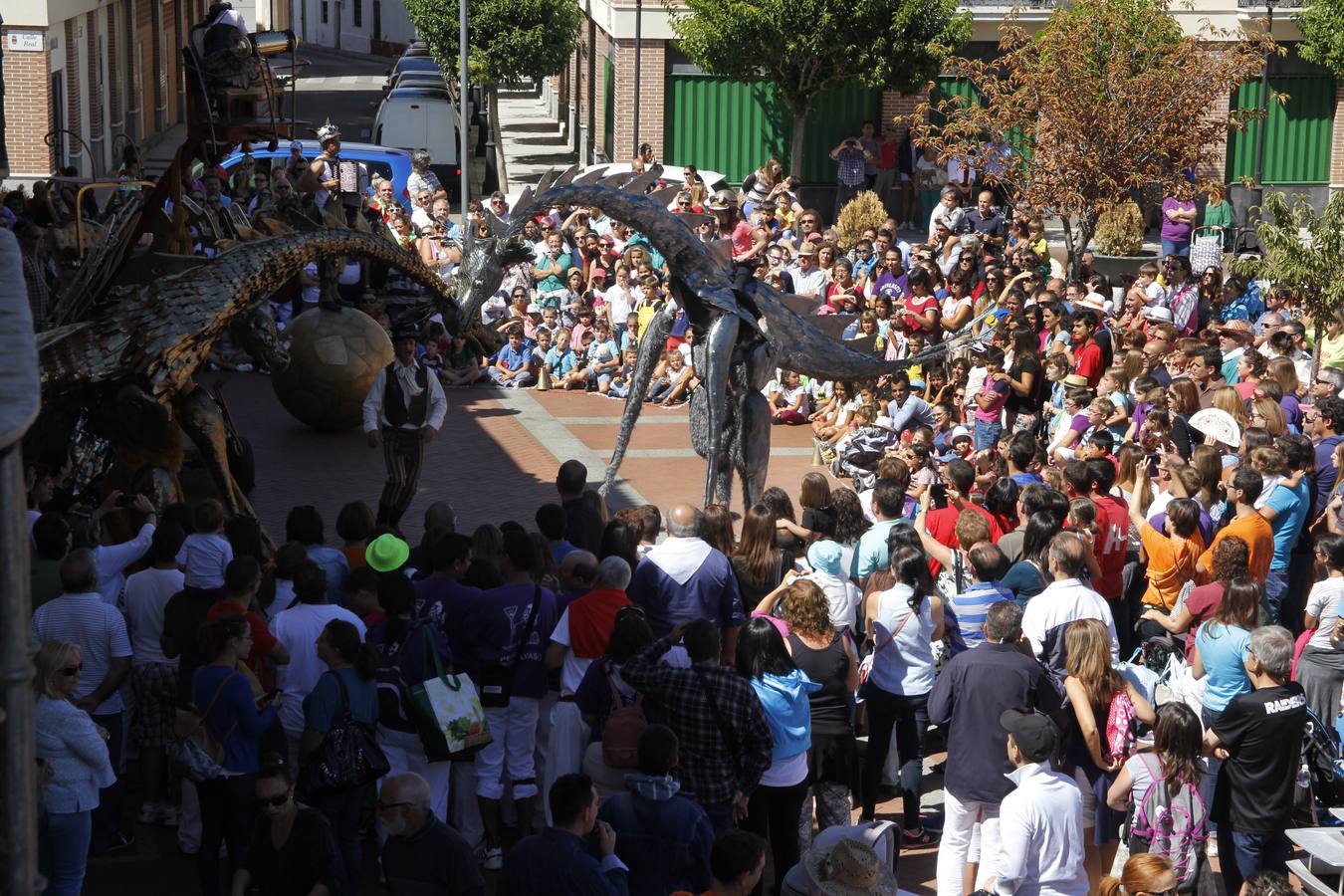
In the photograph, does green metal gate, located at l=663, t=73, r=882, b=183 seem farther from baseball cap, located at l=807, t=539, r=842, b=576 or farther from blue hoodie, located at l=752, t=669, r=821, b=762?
blue hoodie, located at l=752, t=669, r=821, b=762

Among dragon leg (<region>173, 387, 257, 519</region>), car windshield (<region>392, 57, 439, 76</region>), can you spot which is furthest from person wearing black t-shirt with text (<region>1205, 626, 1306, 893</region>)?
car windshield (<region>392, 57, 439, 76</region>)

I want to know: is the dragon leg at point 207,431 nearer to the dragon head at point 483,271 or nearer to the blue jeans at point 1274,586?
the dragon head at point 483,271

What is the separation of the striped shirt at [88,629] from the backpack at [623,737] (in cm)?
248

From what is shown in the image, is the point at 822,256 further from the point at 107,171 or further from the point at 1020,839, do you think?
the point at 107,171

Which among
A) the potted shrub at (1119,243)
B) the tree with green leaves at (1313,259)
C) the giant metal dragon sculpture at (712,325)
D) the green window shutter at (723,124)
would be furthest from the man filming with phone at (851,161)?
the giant metal dragon sculpture at (712,325)

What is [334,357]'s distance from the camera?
625 inches

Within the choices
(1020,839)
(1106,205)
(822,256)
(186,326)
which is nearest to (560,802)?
(1020,839)

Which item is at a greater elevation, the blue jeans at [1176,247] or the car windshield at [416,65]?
the car windshield at [416,65]

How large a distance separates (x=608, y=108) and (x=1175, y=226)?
14.4 meters

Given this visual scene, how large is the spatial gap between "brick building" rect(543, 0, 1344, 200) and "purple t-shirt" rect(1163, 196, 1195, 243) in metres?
7.81

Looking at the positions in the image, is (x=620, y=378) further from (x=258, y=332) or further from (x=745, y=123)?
(x=745, y=123)

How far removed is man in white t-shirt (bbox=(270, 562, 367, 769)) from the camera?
7906mm

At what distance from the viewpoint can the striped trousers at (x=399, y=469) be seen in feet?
40.9

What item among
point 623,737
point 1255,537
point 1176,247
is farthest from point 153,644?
point 1176,247
